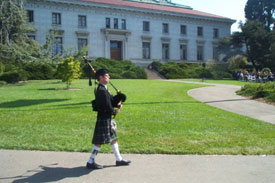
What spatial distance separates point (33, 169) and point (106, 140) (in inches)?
54.8

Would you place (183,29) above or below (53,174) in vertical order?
above

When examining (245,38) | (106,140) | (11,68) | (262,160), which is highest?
(245,38)

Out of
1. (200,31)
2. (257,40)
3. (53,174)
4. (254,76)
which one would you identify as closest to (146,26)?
(200,31)

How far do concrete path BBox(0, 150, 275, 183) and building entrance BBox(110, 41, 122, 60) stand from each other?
40412mm

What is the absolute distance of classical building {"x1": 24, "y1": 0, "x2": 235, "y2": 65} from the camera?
39781mm

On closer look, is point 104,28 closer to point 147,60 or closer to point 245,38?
point 147,60

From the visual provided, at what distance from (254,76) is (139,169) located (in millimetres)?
35687

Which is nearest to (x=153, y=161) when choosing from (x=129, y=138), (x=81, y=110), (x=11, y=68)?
(x=129, y=138)

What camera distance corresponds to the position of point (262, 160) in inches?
206

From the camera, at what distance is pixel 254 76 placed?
3638 centimetres

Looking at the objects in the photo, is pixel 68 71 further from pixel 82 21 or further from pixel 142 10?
pixel 142 10

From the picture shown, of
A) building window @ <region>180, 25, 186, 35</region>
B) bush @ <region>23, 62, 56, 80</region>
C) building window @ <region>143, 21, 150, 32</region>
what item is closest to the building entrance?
building window @ <region>143, 21, 150, 32</region>

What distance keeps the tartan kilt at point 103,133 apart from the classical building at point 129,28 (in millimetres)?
33101

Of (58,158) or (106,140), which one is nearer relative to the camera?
(106,140)
